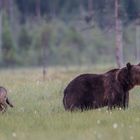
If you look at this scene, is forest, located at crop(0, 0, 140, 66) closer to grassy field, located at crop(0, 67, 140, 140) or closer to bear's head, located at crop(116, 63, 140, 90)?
bear's head, located at crop(116, 63, 140, 90)

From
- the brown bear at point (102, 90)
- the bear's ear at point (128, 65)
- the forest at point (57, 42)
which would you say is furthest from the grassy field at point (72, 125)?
the forest at point (57, 42)

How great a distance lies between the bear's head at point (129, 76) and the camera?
1284cm

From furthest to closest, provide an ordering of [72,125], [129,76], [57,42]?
[57,42]
[129,76]
[72,125]

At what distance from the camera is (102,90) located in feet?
42.2

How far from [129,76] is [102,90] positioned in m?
0.63

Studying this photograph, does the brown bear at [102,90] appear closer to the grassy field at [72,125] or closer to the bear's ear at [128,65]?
the bear's ear at [128,65]

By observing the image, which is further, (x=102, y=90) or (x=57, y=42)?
(x=57, y=42)

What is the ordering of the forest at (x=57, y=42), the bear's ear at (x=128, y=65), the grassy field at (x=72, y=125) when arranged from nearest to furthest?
the grassy field at (x=72, y=125) → the bear's ear at (x=128, y=65) → the forest at (x=57, y=42)

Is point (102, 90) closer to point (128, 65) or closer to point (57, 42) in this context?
point (128, 65)

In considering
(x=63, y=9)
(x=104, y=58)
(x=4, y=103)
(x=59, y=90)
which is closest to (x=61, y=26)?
(x=104, y=58)

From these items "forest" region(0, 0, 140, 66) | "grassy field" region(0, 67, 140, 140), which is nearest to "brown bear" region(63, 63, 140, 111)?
"grassy field" region(0, 67, 140, 140)

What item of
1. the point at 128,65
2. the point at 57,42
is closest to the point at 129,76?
the point at 128,65

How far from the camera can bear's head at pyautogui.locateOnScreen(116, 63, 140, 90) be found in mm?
12844

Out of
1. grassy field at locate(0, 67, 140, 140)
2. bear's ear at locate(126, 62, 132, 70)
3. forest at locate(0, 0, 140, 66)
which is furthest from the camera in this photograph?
forest at locate(0, 0, 140, 66)
